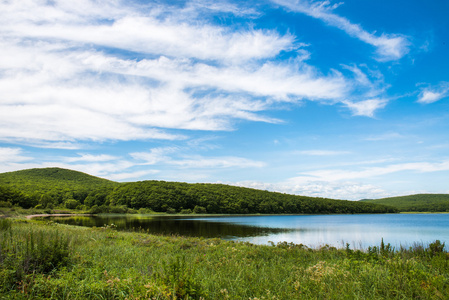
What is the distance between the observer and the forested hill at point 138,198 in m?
90.0

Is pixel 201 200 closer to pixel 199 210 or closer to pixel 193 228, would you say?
pixel 199 210

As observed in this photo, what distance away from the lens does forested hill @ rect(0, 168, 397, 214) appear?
90.0m

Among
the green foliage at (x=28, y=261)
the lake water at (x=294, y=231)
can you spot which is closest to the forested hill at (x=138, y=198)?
the lake water at (x=294, y=231)

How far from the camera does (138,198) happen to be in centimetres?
10750

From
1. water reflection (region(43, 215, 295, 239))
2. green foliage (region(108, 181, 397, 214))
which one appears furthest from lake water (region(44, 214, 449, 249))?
green foliage (region(108, 181, 397, 214))

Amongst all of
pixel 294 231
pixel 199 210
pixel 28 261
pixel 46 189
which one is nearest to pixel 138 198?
pixel 199 210

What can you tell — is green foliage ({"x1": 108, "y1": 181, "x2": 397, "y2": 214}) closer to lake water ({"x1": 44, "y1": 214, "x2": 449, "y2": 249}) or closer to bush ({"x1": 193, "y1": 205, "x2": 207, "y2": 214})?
bush ({"x1": 193, "y1": 205, "x2": 207, "y2": 214})

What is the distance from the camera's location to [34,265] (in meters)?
6.15

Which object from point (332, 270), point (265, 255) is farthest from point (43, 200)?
point (332, 270)

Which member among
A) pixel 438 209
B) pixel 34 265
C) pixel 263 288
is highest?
pixel 34 265

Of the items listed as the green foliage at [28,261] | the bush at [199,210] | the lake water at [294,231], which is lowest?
the bush at [199,210]

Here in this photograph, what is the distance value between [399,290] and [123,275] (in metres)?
5.81

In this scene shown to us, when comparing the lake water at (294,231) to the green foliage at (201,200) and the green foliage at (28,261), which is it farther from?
the green foliage at (201,200)

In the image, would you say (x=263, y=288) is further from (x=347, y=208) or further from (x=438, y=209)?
(x=438, y=209)
